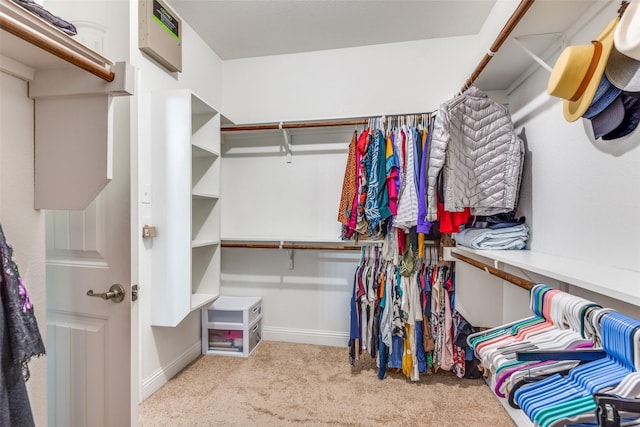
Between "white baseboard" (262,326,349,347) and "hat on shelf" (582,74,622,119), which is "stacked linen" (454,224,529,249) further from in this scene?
"white baseboard" (262,326,349,347)

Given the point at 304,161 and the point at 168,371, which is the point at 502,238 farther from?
the point at 168,371

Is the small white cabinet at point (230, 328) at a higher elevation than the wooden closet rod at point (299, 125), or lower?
lower

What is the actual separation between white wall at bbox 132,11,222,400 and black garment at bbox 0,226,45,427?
1.01 metres

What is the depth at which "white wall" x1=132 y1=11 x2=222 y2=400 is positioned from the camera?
1.80 m

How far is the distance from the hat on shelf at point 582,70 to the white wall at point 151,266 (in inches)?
73.3

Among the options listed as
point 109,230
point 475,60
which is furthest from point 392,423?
point 475,60

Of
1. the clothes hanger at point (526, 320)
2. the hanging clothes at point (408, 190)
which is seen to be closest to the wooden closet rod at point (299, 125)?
the hanging clothes at point (408, 190)

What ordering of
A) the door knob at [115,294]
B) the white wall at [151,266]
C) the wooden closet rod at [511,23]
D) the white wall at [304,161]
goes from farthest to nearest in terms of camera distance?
1. the white wall at [304,161]
2. the white wall at [151,266]
3. the wooden closet rod at [511,23]
4. the door knob at [115,294]

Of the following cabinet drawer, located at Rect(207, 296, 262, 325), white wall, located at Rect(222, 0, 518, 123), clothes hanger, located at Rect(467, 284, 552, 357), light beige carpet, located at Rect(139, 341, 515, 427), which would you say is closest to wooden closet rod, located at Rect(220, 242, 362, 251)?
cabinet drawer, located at Rect(207, 296, 262, 325)

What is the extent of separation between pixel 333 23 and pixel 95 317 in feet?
7.52

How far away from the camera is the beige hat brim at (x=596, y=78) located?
86 cm

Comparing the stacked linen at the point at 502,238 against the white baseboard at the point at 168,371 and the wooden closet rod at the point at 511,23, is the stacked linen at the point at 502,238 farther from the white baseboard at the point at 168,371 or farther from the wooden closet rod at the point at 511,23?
the white baseboard at the point at 168,371

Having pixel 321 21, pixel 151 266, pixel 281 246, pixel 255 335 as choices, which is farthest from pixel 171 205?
pixel 321 21

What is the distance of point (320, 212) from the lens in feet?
8.38
